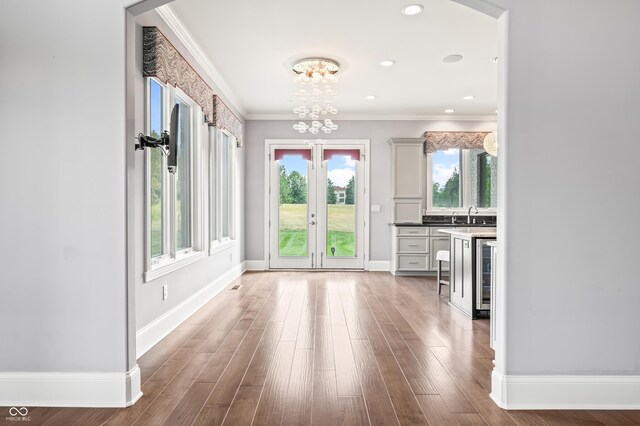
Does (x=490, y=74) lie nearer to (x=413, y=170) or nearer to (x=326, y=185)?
(x=413, y=170)

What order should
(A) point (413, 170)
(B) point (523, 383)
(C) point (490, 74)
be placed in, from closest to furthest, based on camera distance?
1. (B) point (523, 383)
2. (C) point (490, 74)
3. (A) point (413, 170)

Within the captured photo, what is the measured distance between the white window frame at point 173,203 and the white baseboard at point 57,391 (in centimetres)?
98

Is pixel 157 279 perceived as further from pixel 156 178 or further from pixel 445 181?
pixel 445 181

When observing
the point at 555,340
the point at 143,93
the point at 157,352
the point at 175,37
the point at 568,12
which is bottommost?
the point at 157,352

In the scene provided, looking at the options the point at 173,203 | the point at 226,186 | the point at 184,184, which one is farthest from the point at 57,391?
the point at 226,186

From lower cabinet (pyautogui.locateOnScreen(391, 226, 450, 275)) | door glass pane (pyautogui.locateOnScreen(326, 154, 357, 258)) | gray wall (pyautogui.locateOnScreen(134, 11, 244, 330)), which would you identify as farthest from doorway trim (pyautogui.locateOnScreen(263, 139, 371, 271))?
gray wall (pyautogui.locateOnScreen(134, 11, 244, 330))

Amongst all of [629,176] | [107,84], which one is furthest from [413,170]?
[107,84]

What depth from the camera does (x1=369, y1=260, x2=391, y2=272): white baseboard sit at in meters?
7.15

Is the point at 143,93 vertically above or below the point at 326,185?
above

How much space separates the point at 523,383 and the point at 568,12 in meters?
2.04

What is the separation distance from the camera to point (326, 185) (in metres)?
7.16

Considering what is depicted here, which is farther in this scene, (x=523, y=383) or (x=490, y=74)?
(x=490, y=74)

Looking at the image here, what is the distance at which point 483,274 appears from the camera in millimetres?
3857

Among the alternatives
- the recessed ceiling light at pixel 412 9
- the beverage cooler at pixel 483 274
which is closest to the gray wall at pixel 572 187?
the recessed ceiling light at pixel 412 9
